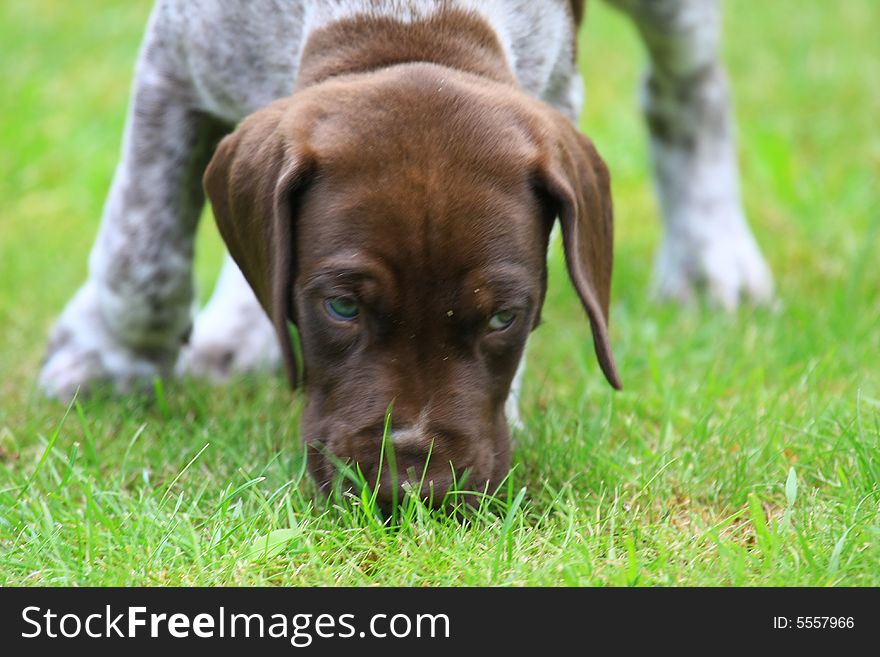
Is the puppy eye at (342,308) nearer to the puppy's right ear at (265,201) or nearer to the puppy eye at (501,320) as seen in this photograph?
the puppy's right ear at (265,201)

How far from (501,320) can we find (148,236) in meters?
1.43

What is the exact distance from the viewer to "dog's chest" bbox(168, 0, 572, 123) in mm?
3924

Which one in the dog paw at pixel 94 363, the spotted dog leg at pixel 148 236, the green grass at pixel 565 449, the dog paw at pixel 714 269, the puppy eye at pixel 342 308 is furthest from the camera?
the dog paw at pixel 714 269

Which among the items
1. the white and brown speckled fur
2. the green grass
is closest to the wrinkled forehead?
the green grass

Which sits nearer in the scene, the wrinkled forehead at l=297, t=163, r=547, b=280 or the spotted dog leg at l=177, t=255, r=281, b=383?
the wrinkled forehead at l=297, t=163, r=547, b=280

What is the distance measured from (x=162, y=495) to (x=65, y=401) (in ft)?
3.37

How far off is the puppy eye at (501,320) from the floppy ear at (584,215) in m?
0.16

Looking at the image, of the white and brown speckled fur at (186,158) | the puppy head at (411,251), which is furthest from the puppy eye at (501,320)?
the white and brown speckled fur at (186,158)

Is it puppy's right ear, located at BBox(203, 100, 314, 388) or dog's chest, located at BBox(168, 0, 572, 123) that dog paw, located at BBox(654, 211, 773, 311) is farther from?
puppy's right ear, located at BBox(203, 100, 314, 388)

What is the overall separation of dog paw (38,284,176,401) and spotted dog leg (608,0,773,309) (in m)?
2.23

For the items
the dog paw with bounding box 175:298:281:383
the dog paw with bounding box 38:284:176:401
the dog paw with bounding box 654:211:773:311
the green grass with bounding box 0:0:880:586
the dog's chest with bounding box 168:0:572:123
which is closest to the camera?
the green grass with bounding box 0:0:880:586

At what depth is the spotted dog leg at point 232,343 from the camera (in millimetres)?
4715

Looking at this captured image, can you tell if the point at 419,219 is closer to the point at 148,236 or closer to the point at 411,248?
the point at 411,248
